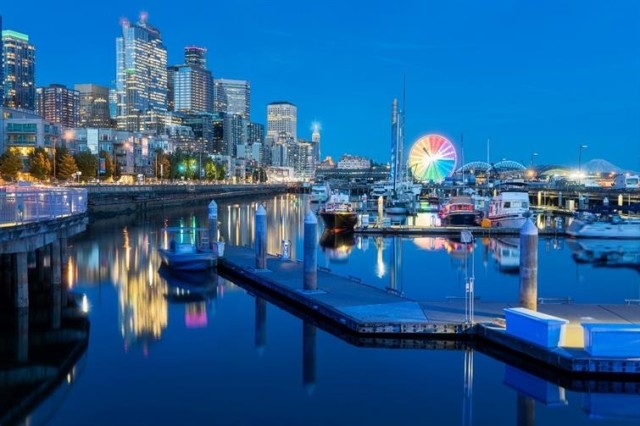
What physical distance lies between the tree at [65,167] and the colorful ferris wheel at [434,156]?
6196 centimetres

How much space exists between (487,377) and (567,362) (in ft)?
8.38

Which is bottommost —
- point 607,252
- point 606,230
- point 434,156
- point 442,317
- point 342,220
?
point 607,252

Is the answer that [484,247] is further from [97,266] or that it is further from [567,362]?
[567,362]

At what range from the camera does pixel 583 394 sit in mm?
18953

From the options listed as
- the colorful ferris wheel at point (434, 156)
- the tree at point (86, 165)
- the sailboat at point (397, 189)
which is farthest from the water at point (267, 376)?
the tree at point (86, 165)

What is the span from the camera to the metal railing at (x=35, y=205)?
2545cm

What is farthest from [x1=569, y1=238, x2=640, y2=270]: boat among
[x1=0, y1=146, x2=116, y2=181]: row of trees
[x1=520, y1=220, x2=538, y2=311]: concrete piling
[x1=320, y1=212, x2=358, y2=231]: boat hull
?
[x1=0, y1=146, x2=116, y2=181]: row of trees

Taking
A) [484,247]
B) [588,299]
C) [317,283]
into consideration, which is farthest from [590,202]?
[317,283]

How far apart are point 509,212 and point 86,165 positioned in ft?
292

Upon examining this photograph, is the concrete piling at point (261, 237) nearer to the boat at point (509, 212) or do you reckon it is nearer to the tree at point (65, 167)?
the boat at point (509, 212)

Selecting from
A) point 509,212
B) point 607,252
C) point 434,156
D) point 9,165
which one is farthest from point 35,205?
point 434,156

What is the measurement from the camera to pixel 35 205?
92.3ft

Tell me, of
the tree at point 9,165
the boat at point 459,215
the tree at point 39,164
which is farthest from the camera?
the tree at point 39,164

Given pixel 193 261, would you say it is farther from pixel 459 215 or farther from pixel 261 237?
pixel 459 215
